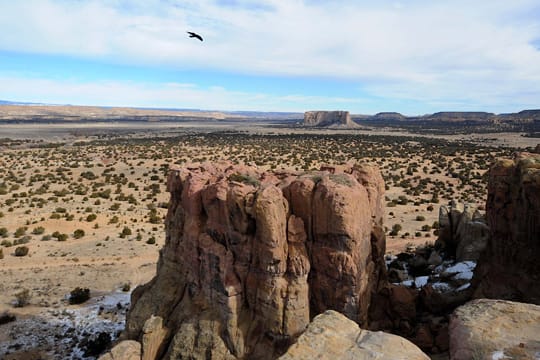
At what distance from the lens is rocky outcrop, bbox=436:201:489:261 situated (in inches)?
765

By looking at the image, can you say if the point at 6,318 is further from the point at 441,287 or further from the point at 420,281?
the point at 441,287

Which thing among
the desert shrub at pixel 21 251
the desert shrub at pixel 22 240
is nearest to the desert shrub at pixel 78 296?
the desert shrub at pixel 21 251

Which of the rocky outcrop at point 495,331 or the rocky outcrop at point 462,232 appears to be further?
the rocky outcrop at point 462,232

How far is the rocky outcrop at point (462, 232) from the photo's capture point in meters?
19.4

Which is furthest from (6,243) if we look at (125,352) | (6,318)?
(125,352)

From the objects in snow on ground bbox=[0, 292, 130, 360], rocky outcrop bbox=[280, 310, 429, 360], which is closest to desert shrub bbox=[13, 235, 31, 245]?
snow on ground bbox=[0, 292, 130, 360]

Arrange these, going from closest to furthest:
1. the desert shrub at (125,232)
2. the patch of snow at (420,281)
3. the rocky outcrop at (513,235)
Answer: the rocky outcrop at (513,235) → the patch of snow at (420,281) → the desert shrub at (125,232)

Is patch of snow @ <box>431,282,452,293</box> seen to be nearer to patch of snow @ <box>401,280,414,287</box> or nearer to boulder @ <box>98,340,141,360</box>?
patch of snow @ <box>401,280,414,287</box>

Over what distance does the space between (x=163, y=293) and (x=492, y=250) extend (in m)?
12.4

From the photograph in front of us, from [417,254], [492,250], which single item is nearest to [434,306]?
[492,250]

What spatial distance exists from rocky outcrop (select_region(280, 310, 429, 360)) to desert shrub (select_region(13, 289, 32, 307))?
1792cm

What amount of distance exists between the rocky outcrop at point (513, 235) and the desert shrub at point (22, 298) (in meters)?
21.3

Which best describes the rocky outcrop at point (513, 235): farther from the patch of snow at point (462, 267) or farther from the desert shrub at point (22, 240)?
the desert shrub at point (22, 240)

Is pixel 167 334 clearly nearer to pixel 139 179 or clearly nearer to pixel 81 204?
pixel 81 204
